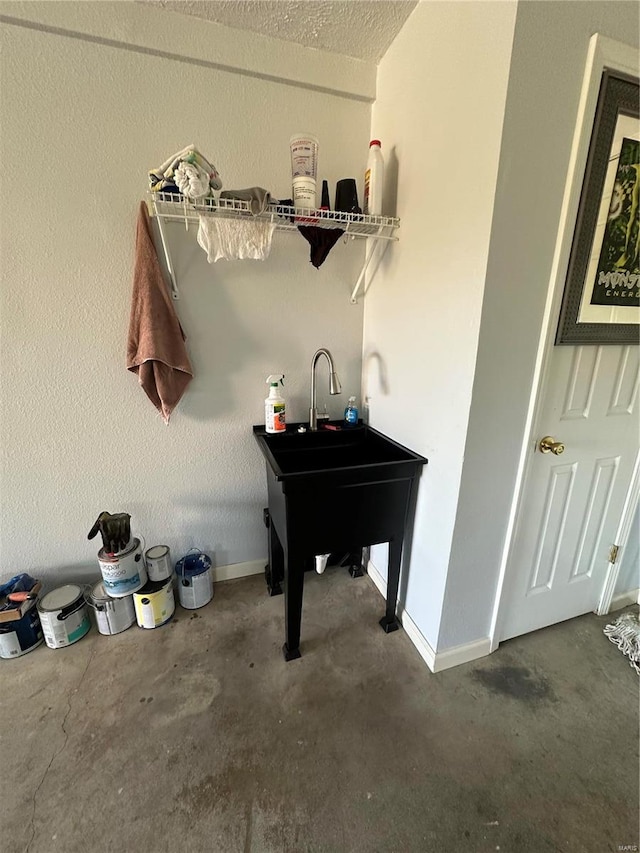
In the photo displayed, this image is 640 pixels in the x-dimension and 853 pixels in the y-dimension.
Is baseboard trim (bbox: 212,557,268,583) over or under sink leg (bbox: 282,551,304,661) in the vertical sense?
under

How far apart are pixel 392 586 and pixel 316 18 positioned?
2.29m

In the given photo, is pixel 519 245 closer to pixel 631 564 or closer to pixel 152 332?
pixel 152 332

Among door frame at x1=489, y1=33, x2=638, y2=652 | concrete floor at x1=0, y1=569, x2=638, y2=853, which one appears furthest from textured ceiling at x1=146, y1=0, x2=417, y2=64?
concrete floor at x1=0, y1=569, x2=638, y2=853

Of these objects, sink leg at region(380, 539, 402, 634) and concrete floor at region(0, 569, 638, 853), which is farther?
sink leg at region(380, 539, 402, 634)

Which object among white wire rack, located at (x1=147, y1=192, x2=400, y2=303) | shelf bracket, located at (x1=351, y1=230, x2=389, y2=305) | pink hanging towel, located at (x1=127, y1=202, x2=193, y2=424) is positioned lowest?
pink hanging towel, located at (x1=127, y1=202, x2=193, y2=424)

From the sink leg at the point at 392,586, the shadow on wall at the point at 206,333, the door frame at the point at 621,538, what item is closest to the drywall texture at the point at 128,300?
the shadow on wall at the point at 206,333

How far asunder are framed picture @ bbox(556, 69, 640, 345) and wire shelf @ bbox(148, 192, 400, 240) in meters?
0.65

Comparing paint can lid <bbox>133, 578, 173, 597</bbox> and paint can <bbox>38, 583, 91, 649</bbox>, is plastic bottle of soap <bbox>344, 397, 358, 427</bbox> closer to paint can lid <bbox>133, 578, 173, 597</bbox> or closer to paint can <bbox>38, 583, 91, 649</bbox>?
paint can lid <bbox>133, 578, 173, 597</bbox>

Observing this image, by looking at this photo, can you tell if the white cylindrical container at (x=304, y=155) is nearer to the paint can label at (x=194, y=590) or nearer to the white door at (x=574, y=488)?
the white door at (x=574, y=488)

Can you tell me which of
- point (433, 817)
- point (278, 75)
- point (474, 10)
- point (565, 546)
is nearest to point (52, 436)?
point (278, 75)

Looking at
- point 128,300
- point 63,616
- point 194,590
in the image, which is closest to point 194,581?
point 194,590

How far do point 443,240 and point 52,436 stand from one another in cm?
173

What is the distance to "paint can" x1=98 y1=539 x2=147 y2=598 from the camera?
146 centimetres

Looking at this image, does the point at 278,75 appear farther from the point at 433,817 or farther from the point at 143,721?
the point at 433,817
